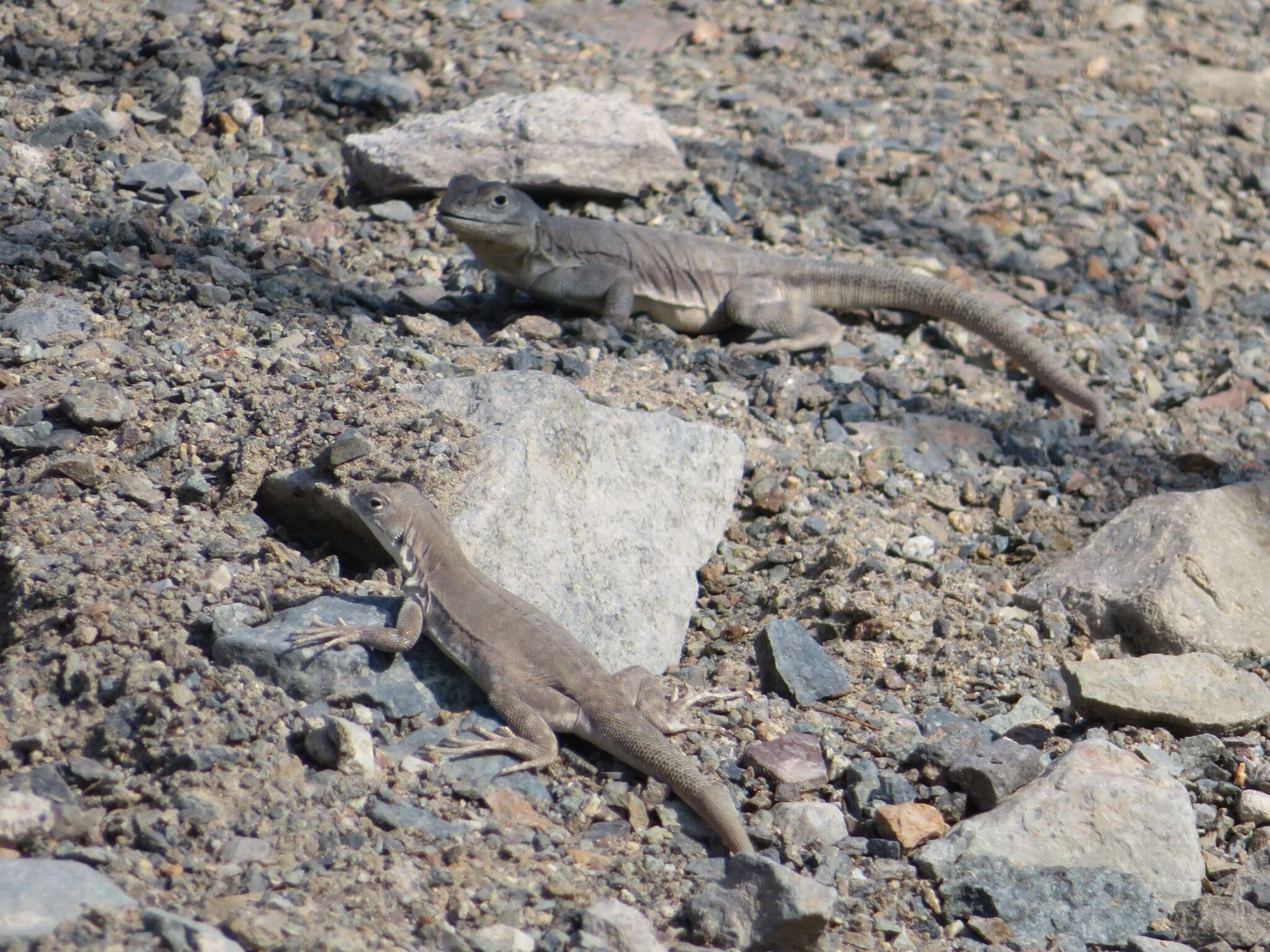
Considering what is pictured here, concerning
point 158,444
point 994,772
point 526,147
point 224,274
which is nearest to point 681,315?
point 526,147

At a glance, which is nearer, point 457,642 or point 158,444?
point 457,642

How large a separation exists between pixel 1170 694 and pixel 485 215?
3974 millimetres

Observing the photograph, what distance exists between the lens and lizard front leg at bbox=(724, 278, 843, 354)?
7.10 meters

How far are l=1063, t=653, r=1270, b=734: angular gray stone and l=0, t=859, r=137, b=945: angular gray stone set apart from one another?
321 cm

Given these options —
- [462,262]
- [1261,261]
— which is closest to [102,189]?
[462,262]

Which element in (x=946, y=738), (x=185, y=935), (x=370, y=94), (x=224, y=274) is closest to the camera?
(x=185, y=935)

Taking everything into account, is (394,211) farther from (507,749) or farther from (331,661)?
(507,749)

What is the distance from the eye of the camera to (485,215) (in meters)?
6.65

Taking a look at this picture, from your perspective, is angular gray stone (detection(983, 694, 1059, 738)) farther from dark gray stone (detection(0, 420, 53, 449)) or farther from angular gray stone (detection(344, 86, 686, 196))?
angular gray stone (detection(344, 86, 686, 196))

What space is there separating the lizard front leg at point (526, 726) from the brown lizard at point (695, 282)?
128 inches

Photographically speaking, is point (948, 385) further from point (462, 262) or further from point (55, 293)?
point (55, 293)

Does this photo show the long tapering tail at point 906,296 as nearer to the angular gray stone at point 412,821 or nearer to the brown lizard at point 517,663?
the brown lizard at point 517,663

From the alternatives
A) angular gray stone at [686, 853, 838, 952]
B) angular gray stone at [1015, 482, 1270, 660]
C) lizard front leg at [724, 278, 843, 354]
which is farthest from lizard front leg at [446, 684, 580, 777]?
lizard front leg at [724, 278, 843, 354]

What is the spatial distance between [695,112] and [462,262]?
257 centimetres
